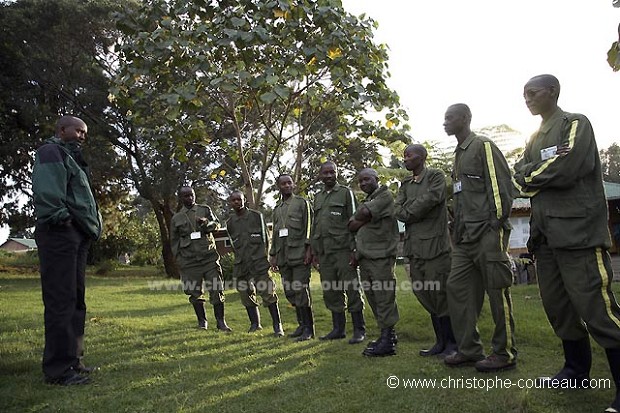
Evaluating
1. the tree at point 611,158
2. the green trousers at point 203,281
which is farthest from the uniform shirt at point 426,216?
the tree at point 611,158

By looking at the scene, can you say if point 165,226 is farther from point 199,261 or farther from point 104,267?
point 199,261

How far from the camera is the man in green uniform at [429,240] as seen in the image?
467 cm

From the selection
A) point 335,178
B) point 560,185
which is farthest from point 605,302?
point 335,178

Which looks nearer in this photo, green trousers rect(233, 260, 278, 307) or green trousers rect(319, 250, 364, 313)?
green trousers rect(319, 250, 364, 313)

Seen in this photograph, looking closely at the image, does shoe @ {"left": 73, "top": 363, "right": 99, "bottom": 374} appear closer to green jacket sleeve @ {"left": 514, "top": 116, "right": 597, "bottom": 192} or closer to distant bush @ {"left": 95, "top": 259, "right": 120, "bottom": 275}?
green jacket sleeve @ {"left": 514, "top": 116, "right": 597, "bottom": 192}

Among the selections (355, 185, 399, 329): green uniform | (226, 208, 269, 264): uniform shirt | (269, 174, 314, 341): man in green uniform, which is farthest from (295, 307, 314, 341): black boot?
(355, 185, 399, 329): green uniform

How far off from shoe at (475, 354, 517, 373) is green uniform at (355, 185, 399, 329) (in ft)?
3.85

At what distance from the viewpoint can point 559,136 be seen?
348 centimetres

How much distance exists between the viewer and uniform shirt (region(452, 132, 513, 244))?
12.9 feet

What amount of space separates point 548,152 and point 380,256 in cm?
206

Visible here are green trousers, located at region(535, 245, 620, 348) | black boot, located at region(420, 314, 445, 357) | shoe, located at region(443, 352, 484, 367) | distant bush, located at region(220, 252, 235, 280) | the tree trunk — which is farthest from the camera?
the tree trunk

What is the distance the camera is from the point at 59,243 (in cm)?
393

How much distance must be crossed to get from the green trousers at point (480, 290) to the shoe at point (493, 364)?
0.12 feet

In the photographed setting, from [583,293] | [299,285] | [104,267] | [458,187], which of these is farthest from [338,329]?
[104,267]
